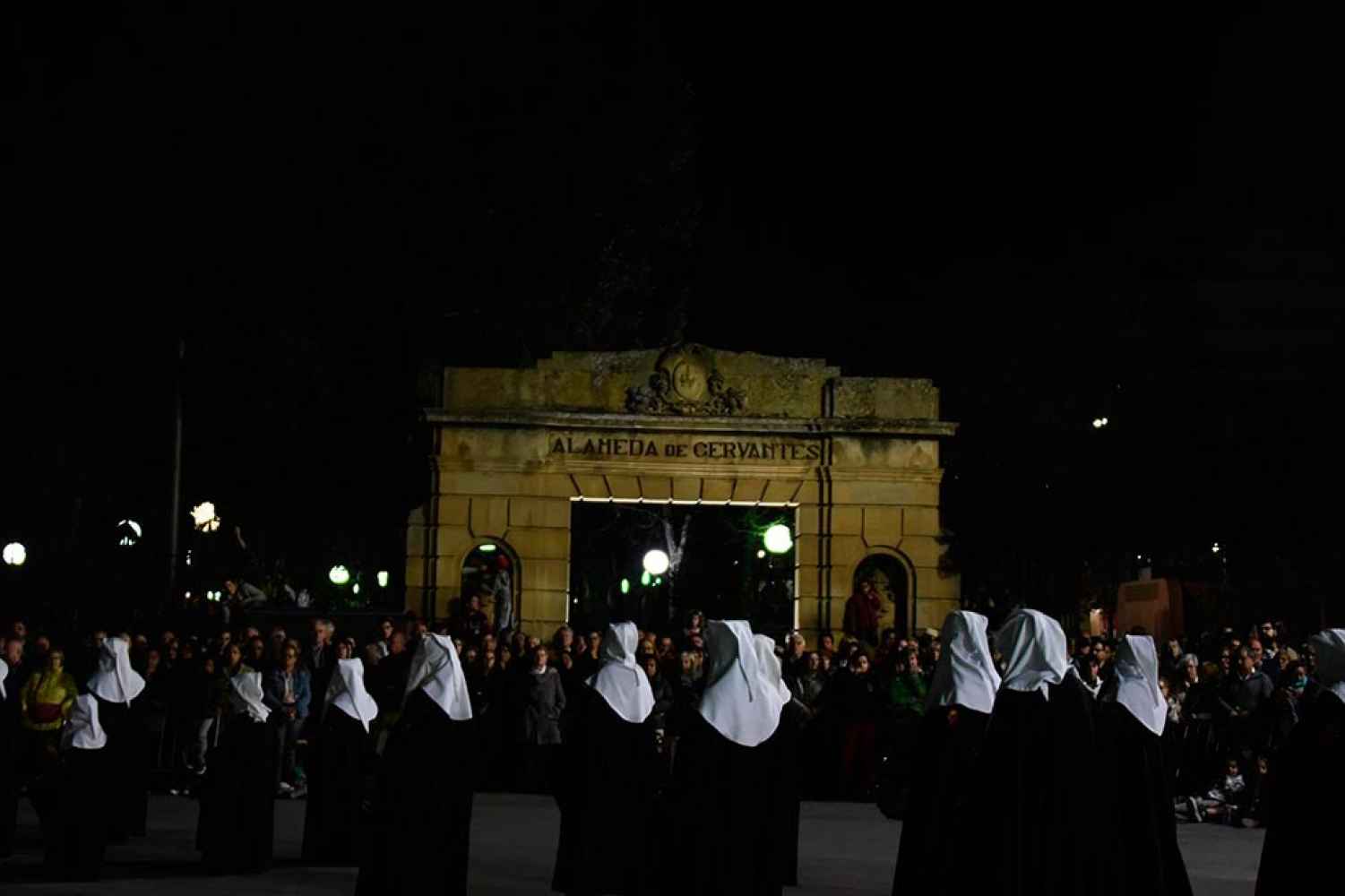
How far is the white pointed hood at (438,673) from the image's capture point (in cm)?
1252

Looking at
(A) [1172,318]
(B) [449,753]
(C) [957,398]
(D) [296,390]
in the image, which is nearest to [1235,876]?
(B) [449,753]

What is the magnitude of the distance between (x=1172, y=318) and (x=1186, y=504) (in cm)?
1704

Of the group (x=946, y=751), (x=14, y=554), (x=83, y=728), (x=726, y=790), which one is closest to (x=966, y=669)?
(x=946, y=751)

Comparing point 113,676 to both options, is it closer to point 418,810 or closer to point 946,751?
point 418,810

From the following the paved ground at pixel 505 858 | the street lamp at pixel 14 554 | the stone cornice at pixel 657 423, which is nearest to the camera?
the paved ground at pixel 505 858

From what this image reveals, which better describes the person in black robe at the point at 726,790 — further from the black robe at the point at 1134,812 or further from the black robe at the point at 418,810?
the black robe at the point at 1134,812

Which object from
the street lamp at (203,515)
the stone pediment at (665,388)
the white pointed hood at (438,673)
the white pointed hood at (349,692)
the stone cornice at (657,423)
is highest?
the stone pediment at (665,388)

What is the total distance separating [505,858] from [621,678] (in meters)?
3.39

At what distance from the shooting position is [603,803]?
547 inches

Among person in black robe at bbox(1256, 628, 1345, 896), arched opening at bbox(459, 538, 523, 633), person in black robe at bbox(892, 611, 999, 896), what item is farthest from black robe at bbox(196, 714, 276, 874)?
arched opening at bbox(459, 538, 523, 633)

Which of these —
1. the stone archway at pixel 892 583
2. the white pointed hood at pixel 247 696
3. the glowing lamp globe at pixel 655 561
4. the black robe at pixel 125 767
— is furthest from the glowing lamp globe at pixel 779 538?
the white pointed hood at pixel 247 696

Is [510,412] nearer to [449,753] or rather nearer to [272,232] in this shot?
[272,232]

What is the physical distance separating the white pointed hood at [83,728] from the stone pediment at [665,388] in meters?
15.7

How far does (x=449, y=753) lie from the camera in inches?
496
